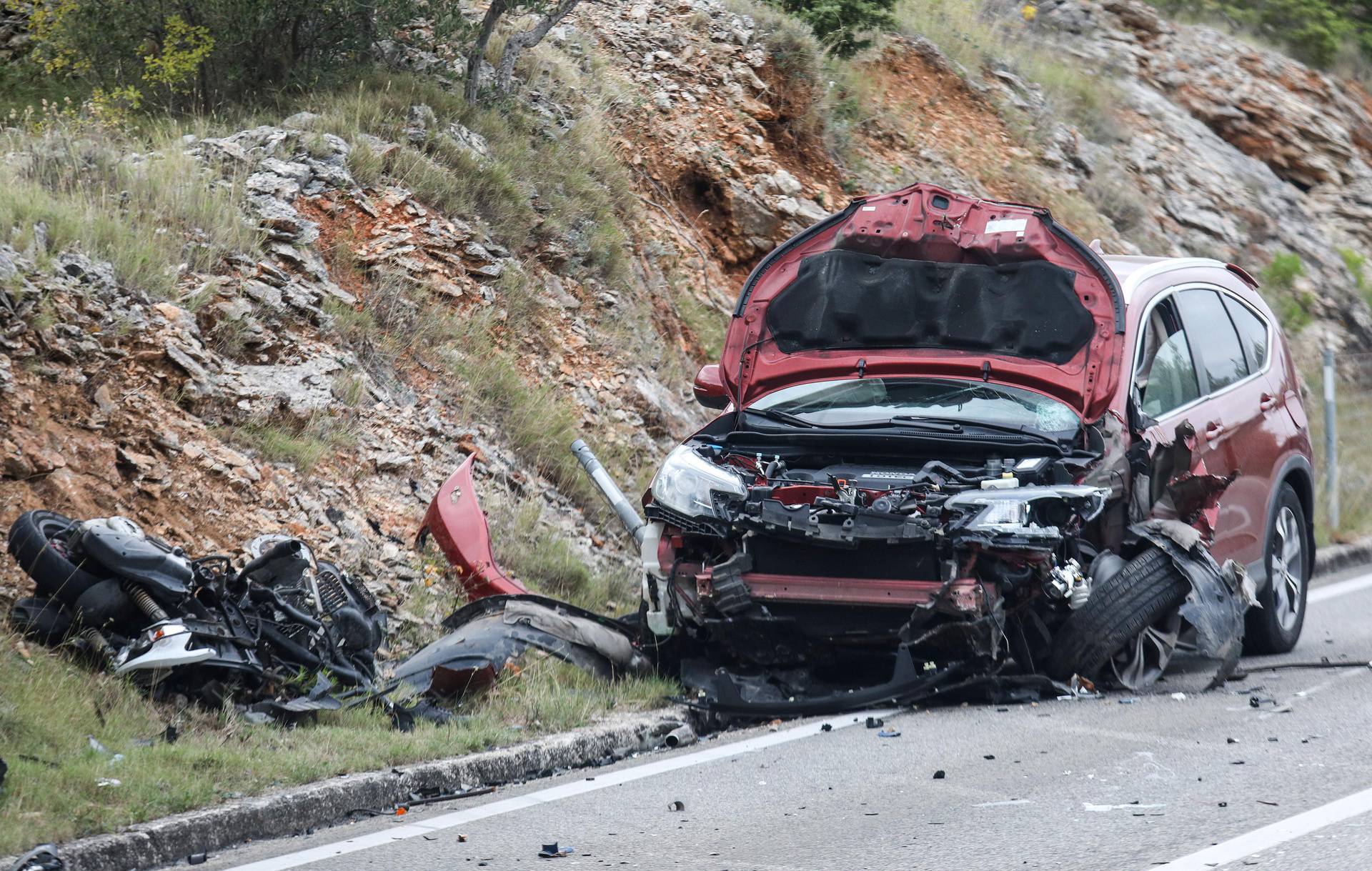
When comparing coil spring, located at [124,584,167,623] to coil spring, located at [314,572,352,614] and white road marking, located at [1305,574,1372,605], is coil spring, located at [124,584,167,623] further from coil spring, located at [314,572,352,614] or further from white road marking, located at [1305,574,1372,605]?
white road marking, located at [1305,574,1372,605]

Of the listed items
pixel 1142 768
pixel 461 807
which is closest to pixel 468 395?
pixel 461 807

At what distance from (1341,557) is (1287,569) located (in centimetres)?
359

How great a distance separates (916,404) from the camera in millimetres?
7148

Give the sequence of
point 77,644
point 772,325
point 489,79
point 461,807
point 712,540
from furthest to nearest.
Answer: point 489,79 → point 772,325 → point 712,540 → point 77,644 → point 461,807

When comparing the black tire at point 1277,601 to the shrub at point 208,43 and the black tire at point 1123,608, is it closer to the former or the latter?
the black tire at point 1123,608

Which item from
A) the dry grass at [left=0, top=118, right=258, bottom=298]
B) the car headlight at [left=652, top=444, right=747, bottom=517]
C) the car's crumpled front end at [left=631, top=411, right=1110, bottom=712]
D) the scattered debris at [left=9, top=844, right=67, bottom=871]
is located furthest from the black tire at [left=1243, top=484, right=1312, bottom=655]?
the dry grass at [left=0, top=118, right=258, bottom=298]

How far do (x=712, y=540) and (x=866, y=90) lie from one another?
10.5 meters

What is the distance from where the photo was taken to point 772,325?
7.77 meters

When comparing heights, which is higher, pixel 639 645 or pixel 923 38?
pixel 923 38

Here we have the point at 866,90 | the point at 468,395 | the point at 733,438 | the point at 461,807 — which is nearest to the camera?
the point at 461,807

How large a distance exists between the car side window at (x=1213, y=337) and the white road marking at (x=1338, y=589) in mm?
2595

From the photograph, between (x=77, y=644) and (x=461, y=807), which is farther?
(x=77, y=644)

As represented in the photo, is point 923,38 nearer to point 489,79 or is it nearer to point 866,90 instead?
point 866,90

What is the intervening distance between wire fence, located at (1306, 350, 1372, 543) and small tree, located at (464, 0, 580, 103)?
679cm
